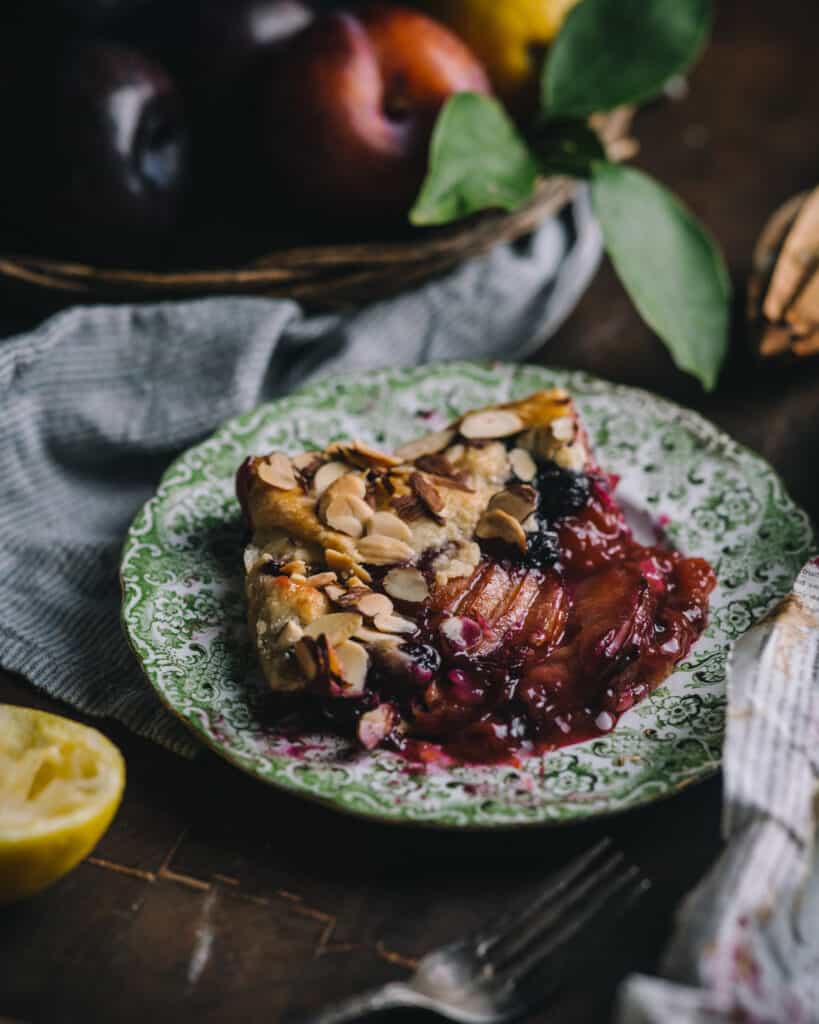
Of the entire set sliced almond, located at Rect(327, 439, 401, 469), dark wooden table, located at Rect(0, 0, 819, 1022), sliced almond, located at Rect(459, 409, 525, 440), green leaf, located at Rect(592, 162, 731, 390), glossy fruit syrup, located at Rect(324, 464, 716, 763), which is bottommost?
dark wooden table, located at Rect(0, 0, 819, 1022)

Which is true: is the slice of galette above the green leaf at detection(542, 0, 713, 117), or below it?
below

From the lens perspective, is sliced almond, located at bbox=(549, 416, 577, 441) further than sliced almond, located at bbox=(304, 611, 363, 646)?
Yes

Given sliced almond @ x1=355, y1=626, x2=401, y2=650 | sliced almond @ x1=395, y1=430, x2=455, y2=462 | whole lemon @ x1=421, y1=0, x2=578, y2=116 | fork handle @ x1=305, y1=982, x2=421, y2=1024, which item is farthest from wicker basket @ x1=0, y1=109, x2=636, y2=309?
fork handle @ x1=305, y1=982, x2=421, y2=1024

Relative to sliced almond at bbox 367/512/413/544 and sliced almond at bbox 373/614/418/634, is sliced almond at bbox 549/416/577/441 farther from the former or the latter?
sliced almond at bbox 373/614/418/634

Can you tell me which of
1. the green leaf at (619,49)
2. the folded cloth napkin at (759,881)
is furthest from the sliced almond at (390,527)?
the green leaf at (619,49)

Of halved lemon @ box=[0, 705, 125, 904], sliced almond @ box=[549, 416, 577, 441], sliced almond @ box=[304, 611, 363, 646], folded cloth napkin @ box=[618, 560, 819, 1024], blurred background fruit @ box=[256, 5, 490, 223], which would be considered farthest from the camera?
blurred background fruit @ box=[256, 5, 490, 223]

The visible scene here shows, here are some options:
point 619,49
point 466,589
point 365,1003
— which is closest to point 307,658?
point 466,589

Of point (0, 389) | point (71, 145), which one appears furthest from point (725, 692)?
point (71, 145)

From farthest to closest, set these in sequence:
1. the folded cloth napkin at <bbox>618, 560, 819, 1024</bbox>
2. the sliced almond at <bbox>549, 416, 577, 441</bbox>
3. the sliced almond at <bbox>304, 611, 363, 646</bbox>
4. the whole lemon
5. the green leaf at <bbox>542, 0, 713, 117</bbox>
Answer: the whole lemon
the green leaf at <bbox>542, 0, 713, 117</bbox>
the sliced almond at <bbox>549, 416, 577, 441</bbox>
the sliced almond at <bbox>304, 611, 363, 646</bbox>
the folded cloth napkin at <bbox>618, 560, 819, 1024</bbox>

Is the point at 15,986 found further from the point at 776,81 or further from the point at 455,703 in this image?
the point at 776,81

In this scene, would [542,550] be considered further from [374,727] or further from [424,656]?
[374,727]
